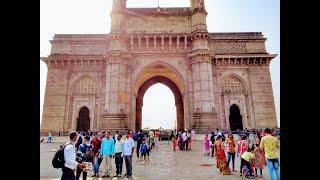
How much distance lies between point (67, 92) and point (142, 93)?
11078 mm

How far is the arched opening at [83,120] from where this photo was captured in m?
30.2

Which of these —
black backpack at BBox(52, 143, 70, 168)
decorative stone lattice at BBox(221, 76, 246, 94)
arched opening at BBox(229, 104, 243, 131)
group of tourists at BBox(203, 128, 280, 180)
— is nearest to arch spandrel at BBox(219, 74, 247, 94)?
decorative stone lattice at BBox(221, 76, 246, 94)

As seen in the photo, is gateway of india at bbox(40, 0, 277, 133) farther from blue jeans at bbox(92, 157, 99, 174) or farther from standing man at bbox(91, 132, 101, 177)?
blue jeans at bbox(92, 157, 99, 174)

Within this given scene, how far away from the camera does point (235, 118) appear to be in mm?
30781

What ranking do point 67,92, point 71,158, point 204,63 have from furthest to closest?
1. point 67,92
2. point 204,63
3. point 71,158

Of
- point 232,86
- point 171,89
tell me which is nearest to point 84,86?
point 171,89

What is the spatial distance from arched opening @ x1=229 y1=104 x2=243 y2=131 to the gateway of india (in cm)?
11

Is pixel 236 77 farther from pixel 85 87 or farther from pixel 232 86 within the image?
pixel 85 87

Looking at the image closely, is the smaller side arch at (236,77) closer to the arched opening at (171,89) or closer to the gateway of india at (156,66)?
the gateway of india at (156,66)

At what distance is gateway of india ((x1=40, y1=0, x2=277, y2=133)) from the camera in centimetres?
2822
